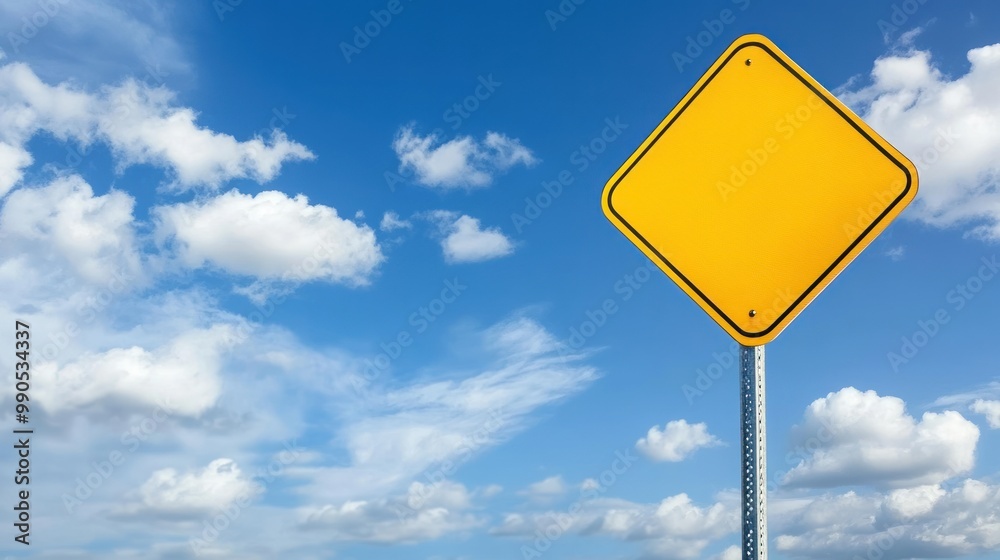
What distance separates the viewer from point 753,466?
251cm

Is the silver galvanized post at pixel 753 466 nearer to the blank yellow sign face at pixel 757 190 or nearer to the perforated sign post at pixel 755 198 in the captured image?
the perforated sign post at pixel 755 198

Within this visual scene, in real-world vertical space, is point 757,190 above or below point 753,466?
above

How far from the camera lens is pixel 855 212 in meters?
2.66

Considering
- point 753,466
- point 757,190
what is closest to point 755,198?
point 757,190

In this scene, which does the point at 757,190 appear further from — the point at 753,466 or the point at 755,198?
the point at 753,466

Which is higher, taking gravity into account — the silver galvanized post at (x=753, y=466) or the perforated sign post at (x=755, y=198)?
the perforated sign post at (x=755, y=198)

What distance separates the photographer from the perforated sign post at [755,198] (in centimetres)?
264

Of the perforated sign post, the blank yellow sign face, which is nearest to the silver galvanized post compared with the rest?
the perforated sign post

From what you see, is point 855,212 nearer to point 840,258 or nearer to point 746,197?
point 840,258

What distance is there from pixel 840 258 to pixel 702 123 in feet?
2.42

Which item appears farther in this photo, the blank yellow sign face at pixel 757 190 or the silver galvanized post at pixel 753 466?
the blank yellow sign face at pixel 757 190

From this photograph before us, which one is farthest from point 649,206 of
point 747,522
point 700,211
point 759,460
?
point 747,522

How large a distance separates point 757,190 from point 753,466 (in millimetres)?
1000

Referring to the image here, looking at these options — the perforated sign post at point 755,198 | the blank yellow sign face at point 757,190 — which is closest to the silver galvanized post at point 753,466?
the perforated sign post at point 755,198
